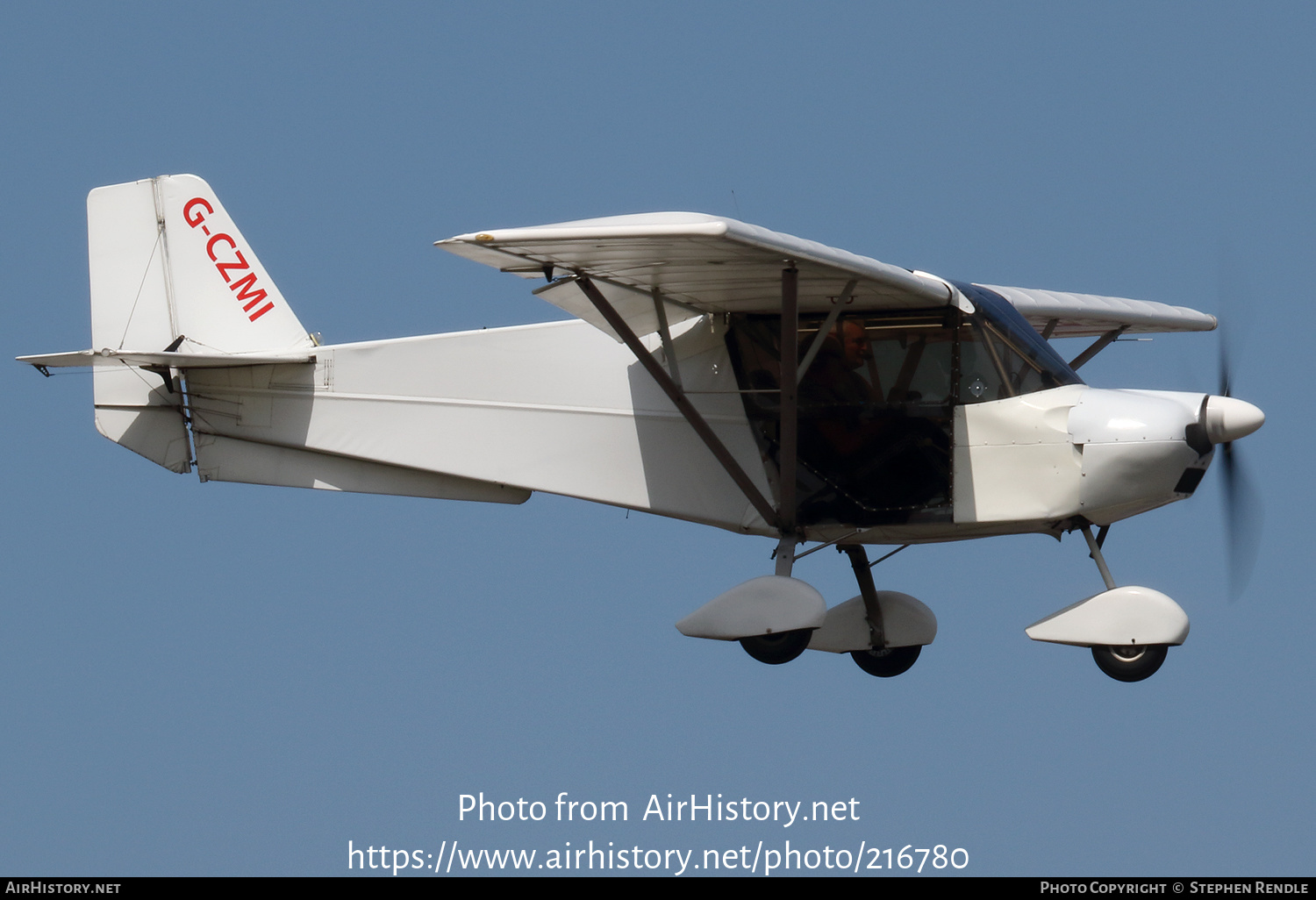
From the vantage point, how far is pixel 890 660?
1534 centimetres

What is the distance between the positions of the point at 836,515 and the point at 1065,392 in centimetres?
185

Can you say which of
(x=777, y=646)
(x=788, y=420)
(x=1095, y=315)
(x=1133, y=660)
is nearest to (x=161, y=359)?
(x=788, y=420)

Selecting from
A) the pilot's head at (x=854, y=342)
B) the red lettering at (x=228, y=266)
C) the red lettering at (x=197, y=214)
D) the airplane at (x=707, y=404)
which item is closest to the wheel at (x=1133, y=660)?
the airplane at (x=707, y=404)

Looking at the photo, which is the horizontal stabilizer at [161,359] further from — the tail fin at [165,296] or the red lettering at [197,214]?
the red lettering at [197,214]

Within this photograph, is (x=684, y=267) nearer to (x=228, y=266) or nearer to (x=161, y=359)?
(x=161, y=359)

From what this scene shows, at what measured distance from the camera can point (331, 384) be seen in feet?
49.0

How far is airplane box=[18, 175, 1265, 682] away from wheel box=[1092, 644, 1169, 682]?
18 millimetres

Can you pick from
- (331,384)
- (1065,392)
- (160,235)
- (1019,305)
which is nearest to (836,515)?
(1065,392)

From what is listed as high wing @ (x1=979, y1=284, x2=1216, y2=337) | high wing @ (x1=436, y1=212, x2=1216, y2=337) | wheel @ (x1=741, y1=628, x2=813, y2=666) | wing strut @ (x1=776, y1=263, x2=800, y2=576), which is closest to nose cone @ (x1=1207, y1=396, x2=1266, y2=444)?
high wing @ (x1=436, y1=212, x2=1216, y2=337)

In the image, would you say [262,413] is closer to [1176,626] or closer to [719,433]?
[719,433]

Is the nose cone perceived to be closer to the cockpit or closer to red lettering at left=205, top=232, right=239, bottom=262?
the cockpit

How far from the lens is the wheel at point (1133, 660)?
1305 centimetres

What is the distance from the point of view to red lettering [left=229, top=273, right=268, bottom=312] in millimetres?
15399

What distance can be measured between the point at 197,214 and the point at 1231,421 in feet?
27.6
